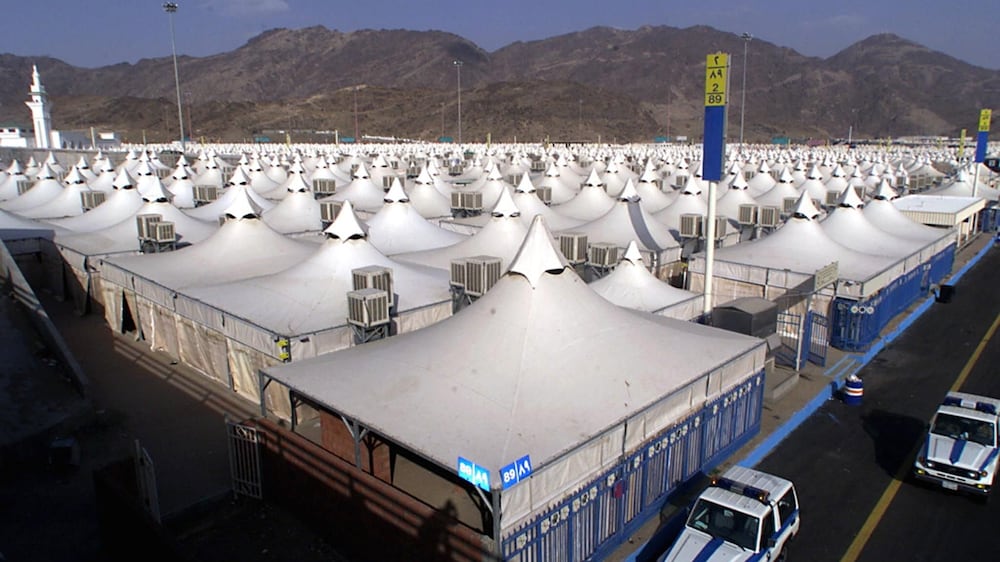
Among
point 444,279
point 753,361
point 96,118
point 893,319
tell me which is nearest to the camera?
point 753,361

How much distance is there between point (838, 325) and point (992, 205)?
99.4ft

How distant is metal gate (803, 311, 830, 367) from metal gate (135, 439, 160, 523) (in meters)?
14.4

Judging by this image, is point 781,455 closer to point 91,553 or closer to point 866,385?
point 866,385

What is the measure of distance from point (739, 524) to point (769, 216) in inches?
745

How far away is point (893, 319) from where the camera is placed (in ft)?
69.9

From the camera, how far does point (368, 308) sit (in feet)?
43.7

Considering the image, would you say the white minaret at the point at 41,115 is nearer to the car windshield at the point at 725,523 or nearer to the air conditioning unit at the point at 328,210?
the air conditioning unit at the point at 328,210

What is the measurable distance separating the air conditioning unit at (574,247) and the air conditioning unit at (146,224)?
13.2 m

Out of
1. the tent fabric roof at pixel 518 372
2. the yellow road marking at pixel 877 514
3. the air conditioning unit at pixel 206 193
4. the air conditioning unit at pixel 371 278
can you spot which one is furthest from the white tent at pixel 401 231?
the yellow road marking at pixel 877 514

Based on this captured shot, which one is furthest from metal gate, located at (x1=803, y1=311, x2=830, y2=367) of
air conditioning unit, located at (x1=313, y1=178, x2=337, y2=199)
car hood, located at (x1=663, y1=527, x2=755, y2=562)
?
air conditioning unit, located at (x1=313, y1=178, x2=337, y2=199)

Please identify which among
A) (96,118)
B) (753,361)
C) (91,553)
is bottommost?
(91,553)

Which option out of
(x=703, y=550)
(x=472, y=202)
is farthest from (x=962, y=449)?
(x=472, y=202)

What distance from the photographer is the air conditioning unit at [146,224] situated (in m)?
21.7

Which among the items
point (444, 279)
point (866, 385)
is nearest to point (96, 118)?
point (444, 279)
